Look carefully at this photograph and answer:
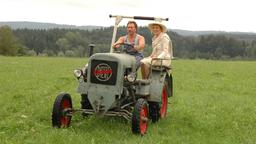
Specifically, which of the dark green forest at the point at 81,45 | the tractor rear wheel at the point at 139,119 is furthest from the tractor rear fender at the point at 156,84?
the dark green forest at the point at 81,45

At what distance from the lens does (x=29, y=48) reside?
105 meters

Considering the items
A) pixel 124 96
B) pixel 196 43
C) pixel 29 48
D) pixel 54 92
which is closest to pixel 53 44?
pixel 29 48

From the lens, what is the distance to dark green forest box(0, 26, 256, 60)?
84375 millimetres

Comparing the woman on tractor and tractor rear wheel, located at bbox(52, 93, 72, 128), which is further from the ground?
the woman on tractor

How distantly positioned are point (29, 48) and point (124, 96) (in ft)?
325

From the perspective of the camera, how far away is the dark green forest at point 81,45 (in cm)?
8438

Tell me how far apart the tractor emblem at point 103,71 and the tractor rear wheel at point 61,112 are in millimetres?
818

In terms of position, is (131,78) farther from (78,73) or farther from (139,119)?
(78,73)

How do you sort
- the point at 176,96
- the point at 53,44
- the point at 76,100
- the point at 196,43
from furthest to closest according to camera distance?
the point at 53,44, the point at 196,43, the point at 176,96, the point at 76,100

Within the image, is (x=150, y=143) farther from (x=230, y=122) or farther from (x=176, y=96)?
(x=176, y=96)

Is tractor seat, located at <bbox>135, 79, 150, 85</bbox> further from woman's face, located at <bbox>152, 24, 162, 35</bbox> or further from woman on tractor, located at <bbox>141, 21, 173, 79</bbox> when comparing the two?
woman's face, located at <bbox>152, 24, 162, 35</bbox>

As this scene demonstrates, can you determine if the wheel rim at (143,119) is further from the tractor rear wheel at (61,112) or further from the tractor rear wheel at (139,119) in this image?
the tractor rear wheel at (61,112)

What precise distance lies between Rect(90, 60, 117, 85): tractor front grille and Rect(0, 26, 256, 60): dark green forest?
7192 centimetres

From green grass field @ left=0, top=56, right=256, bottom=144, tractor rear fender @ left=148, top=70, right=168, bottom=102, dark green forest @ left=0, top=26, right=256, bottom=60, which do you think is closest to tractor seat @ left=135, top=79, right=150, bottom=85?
tractor rear fender @ left=148, top=70, right=168, bottom=102
